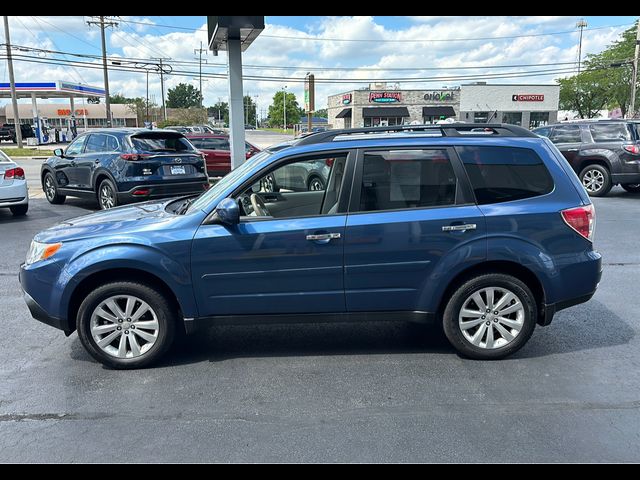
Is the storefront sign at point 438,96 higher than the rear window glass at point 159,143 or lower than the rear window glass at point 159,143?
higher

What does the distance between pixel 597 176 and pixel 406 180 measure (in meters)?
11.2

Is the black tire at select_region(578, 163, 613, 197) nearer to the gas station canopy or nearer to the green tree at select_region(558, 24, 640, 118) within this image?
the green tree at select_region(558, 24, 640, 118)

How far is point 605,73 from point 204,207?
56.9 meters

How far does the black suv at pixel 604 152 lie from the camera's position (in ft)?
42.3

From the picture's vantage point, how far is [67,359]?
4.36 meters

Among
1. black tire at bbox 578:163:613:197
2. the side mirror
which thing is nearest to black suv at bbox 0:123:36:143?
black tire at bbox 578:163:613:197

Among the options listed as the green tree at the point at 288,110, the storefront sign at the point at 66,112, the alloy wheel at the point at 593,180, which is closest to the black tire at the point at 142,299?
the alloy wheel at the point at 593,180

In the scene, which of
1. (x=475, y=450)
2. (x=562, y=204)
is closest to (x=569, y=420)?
(x=475, y=450)

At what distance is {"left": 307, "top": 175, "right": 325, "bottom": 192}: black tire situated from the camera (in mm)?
4795

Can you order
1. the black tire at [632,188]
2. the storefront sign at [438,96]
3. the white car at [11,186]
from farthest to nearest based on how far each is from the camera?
the storefront sign at [438,96] → the black tire at [632,188] → the white car at [11,186]

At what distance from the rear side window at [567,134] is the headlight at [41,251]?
13207 mm

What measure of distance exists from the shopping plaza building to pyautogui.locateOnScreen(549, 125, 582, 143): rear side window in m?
Answer: 37.0

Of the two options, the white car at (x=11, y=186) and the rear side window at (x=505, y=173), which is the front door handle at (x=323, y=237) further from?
the white car at (x=11, y=186)

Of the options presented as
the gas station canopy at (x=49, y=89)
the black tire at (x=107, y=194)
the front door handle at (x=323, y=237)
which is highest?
the gas station canopy at (x=49, y=89)
